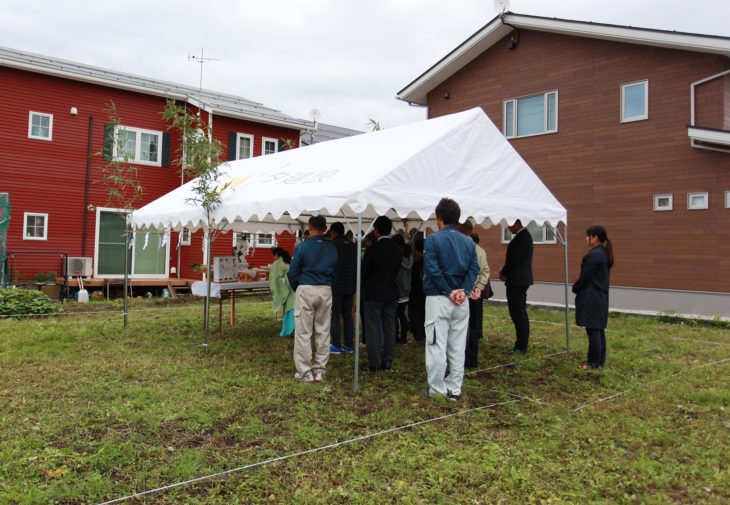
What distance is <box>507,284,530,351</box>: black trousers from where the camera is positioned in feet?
23.7

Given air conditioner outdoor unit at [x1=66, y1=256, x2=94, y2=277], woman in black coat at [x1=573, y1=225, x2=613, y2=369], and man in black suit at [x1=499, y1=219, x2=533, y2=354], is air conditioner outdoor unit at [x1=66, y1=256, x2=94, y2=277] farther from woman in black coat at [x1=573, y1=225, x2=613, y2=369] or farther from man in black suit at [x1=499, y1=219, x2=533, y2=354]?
woman in black coat at [x1=573, y1=225, x2=613, y2=369]

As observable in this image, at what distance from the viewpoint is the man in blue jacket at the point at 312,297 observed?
5.79 meters

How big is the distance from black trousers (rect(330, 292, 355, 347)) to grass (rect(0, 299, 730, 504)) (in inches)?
19.0

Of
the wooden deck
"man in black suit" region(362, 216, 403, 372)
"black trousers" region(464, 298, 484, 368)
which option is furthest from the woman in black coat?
the wooden deck

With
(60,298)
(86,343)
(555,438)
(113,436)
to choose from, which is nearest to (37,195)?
(60,298)

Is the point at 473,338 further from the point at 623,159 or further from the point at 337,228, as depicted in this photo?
the point at 623,159

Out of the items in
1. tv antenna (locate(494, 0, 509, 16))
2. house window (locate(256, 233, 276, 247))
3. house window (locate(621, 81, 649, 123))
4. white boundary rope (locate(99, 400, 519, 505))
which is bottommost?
white boundary rope (locate(99, 400, 519, 505))

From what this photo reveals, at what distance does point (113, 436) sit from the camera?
14.0 ft

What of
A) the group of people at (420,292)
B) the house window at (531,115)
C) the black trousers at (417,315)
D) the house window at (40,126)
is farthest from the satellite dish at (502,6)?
the house window at (40,126)

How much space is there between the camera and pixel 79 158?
16.2 metres

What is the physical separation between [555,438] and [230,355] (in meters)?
4.49

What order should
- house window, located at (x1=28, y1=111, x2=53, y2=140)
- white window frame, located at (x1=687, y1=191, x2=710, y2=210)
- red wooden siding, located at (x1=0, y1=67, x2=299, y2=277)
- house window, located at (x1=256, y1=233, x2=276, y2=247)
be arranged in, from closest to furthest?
white window frame, located at (x1=687, y1=191, x2=710, y2=210) < red wooden siding, located at (x1=0, y1=67, x2=299, y2=277) < house window, located at (x1=28, y1=111, x2=53, y2=140) < house window, located at (x1=256, y1=233, x2=276, y2=247)

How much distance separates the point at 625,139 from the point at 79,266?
14.4m

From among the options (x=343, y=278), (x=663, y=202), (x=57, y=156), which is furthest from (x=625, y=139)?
(x=57, y=156)
